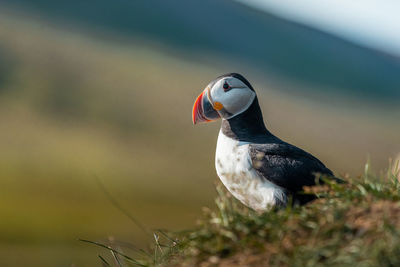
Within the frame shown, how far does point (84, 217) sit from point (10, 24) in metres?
72.9

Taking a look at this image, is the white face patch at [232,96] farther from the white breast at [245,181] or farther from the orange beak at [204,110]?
the white breast at [245,181]

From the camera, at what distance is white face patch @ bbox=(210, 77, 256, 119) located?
6.47 m

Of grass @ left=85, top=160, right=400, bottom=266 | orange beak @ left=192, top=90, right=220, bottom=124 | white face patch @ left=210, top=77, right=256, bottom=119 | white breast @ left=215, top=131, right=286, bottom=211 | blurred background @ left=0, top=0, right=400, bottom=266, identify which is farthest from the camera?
blurred background @ left=0, top=0, right=400, bottom=266

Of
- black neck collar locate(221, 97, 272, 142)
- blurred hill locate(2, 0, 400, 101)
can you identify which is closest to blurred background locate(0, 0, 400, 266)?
blurred hill locate(2, 0, 400, 101)

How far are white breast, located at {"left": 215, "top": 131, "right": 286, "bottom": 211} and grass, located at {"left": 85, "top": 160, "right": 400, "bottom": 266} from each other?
1755 mm

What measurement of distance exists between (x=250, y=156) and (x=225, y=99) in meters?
0.95

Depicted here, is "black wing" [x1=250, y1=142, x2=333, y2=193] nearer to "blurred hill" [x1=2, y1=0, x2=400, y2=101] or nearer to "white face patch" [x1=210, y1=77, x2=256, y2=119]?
"white face patch" [x1=210, y1=77, x2=256, y2=119]

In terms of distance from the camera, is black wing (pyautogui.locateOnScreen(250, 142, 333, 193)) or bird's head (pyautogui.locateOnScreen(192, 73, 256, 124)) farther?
bird's head (pyautogui.locateOnScreen(192, 73, 256, 124))

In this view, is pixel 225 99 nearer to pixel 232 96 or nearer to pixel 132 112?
pixel 232 96

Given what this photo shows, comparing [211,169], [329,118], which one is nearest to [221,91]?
[211,169]

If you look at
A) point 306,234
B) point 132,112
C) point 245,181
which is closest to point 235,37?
point 132,112

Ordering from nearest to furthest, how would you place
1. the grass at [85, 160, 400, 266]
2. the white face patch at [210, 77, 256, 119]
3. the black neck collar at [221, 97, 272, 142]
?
1. the grass at [85, 160, 400, 266]
2. the black neck collar at [221, 97, 272, 142]
3. the white face patch at [210, 77, 256, 119]

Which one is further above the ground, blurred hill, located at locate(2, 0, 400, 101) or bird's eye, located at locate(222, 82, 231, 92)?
bird's eye, located at locate(222, 82, 231, 92)

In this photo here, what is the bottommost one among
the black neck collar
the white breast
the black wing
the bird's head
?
the white breast
